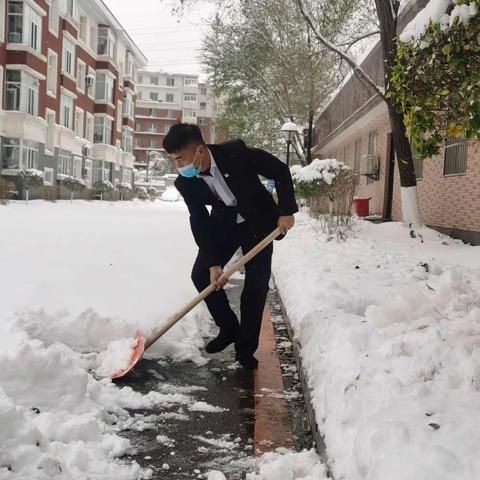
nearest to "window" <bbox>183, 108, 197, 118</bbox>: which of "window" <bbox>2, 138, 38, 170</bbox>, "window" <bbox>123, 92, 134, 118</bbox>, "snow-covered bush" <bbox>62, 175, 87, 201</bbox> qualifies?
"window" <bbox>123, 92, 134, 118</bbox>

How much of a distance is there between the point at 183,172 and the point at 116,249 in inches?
249

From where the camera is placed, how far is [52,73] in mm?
29328

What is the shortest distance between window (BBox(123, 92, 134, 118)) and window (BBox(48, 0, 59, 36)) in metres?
14.3

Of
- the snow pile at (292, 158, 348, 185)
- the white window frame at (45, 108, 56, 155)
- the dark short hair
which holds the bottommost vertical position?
the dark short hair

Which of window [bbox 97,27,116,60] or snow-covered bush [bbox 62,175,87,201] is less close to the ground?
window [bbox 97,27,116,60]

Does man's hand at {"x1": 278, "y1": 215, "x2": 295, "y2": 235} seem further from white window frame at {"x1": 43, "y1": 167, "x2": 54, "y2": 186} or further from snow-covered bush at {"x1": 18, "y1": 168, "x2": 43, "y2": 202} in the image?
white window frame at {"x1": 43, "y1": 167, "x2": 54, "y2": 186}

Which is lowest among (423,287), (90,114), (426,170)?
(423,287)

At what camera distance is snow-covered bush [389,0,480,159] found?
10.2 ft

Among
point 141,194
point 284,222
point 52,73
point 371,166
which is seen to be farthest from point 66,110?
point 284,222

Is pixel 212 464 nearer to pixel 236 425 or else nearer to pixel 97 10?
pixel 236 425

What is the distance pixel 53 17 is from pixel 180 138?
28.7 m

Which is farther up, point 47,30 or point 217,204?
point 47,30

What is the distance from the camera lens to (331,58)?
19.8m

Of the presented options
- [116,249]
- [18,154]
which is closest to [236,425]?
[116,249]
